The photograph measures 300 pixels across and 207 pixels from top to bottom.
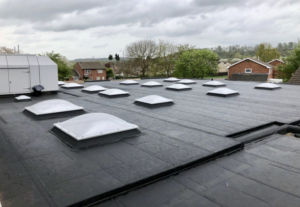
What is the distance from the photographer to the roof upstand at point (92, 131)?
7.15 metres

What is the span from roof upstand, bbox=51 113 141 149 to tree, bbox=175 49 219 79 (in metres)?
66.9

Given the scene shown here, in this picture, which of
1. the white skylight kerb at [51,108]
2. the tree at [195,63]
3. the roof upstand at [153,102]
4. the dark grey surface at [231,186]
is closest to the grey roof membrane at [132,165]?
the dark grey surface at [231,186]

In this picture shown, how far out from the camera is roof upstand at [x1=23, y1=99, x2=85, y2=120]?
10.8 metres

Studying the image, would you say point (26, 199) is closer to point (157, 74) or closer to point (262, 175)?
point (262, 175)

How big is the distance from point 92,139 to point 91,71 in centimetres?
9534

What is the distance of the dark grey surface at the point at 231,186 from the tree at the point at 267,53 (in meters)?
137

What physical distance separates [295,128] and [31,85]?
694 inches

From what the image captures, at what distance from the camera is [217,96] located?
1831 centimetres

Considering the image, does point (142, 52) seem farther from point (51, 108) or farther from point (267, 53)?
point (267, 53)

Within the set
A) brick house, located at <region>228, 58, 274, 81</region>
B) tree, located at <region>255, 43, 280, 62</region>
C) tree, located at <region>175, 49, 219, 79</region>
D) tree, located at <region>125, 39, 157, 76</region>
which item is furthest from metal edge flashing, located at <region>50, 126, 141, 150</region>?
tree, located at <region>255, 43, 280, 62</region>

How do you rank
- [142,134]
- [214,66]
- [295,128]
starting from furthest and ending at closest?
1. [214,66]
2. [295,128]
3. [142,134]

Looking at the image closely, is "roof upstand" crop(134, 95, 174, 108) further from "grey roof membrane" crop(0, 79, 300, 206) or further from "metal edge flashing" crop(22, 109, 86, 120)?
"metal edge flashing" crop(22, 109, 86, 120)

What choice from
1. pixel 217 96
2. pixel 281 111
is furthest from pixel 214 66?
pixel 281 111

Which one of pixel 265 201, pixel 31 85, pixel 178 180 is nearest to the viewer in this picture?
pixel 265 201
